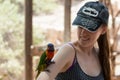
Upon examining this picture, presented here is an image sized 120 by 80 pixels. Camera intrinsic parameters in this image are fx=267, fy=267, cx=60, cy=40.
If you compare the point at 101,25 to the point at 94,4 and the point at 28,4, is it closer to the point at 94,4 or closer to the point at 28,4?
the point at 94,4

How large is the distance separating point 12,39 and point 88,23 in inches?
84.4

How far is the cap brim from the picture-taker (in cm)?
94

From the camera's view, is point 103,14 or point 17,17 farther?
point 17,17

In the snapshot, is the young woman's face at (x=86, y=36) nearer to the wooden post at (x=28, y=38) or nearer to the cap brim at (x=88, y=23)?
the cap brim at (x=88, y=23)

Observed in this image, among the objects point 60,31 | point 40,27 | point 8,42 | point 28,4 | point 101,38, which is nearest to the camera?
point 101,38

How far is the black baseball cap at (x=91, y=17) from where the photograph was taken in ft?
3.10

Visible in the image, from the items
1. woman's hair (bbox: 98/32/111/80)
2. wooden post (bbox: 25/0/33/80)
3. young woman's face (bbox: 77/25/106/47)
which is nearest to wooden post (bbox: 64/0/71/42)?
wooden post (bbox: 25/0/33/80)

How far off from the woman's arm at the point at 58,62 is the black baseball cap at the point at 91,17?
3.9 inches

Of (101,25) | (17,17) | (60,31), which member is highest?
(101,25)

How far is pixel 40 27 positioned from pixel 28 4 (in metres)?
1.84

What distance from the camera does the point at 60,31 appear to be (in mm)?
4016

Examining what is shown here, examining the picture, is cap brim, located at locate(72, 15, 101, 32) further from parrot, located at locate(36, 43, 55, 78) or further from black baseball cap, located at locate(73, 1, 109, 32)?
parrot, located at locate(36, 43, 55, 78)

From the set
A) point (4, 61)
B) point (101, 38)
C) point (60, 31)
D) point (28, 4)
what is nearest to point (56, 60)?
point (101, 38)

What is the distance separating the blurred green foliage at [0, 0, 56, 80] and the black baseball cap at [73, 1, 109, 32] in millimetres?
1636
